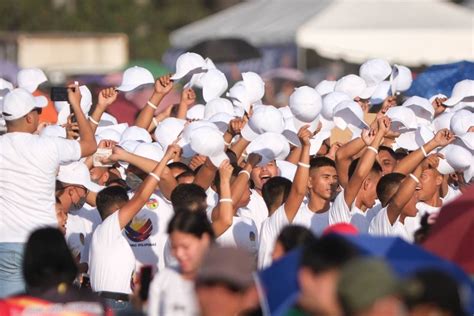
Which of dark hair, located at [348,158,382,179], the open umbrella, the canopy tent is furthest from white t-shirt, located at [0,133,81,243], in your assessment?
the canopy tent

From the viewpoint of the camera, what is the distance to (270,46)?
25531 millimetres

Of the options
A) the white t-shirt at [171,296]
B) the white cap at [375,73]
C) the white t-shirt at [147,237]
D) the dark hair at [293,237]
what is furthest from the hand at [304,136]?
the white t-shirt at [171,296]

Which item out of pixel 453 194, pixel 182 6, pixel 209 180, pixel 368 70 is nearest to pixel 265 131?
pixel 209 180

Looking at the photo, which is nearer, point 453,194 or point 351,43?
point 453,194

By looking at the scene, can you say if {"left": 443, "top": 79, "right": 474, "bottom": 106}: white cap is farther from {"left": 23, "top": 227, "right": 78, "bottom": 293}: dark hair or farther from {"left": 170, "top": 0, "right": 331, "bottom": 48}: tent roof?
{"left": 170, "top": 0, "right": 331, "bottom": 48}: tent roof

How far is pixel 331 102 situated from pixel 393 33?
9.30 metres

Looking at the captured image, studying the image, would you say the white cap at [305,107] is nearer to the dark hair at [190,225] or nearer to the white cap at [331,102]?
the white cap at [331,102]

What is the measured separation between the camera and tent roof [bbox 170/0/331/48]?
2472cm

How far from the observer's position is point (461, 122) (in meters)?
12.6

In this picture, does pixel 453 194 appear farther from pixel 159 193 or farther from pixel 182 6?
pixel 182 6

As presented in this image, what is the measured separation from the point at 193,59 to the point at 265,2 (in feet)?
44.5

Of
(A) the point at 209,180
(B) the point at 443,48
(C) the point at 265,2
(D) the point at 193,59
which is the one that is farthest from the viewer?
(C) the point at 265,2

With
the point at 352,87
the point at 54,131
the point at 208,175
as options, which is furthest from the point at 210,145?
the point at 352,87

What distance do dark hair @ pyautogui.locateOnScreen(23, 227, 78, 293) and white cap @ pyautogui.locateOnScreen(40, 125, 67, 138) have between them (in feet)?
13.7
